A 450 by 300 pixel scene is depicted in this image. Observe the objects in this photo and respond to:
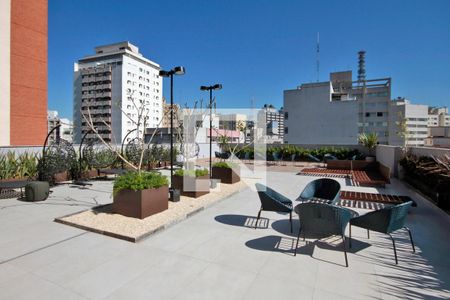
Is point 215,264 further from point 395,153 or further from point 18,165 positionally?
point 395,153

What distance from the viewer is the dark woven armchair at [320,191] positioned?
5588 mm

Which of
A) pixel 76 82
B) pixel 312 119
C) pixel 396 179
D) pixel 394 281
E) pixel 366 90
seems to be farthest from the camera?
pixel 76 82

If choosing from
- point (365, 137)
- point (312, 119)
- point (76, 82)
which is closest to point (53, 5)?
point (365, 137)

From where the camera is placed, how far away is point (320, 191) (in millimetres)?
5855

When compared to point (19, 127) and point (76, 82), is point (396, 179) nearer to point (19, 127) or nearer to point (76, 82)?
point (19, 127)

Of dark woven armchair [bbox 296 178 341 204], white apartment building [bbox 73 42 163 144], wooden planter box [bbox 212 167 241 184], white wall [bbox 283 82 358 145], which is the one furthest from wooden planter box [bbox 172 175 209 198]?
white apartment building [bbox 73 42 163 144]

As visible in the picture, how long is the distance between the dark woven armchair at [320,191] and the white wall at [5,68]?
18.5m

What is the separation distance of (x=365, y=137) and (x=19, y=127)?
23.1 meters

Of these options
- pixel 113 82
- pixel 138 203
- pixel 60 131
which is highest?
pixel 113 82

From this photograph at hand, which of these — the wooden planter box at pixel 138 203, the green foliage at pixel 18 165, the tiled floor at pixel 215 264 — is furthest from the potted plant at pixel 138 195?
the green foliage at pixel 18 165

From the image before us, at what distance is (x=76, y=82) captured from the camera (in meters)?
79.4

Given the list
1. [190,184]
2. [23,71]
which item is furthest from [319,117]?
[190,184]

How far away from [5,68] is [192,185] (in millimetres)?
16314

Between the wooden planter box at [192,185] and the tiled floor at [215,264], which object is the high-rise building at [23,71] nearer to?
the tiled floor at [215,264]
